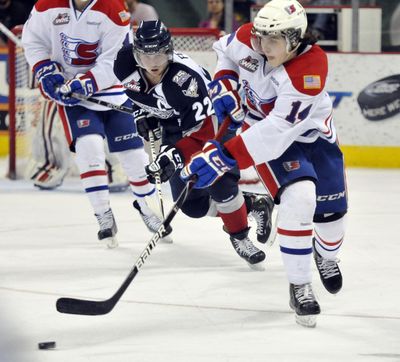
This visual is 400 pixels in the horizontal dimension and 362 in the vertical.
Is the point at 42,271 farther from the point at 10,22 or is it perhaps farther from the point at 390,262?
the point at 10,22

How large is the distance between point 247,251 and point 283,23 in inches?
45.0

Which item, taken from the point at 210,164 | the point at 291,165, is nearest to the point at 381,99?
the point at 291,165

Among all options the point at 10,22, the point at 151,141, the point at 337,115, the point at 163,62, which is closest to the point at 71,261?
the point at 151,141

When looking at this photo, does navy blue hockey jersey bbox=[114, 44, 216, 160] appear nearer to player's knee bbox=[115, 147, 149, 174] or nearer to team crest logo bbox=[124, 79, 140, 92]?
team crest logo bbox=[124, 79, 140, 92]

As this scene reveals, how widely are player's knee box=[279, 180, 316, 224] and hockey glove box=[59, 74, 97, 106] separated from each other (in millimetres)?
1445

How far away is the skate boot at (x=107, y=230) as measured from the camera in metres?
4.64

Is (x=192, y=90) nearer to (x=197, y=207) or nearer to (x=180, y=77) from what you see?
(x=180, y=77)

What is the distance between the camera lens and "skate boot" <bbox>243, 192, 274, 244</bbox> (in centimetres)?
444

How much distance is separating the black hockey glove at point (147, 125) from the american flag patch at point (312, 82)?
1.20 meters

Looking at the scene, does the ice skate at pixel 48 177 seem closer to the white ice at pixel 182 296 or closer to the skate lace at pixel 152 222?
the white ice at pixel 182 296

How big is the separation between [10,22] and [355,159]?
2350 mm

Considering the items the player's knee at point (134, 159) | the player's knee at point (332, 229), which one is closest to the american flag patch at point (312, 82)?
the player's knee at point (332, 229)

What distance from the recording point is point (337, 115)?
6879 millimetres

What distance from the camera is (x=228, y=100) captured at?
374 cm
